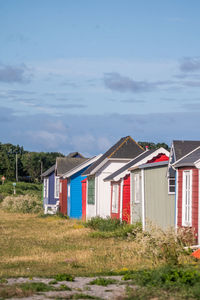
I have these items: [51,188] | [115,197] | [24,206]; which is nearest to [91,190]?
[115,197]

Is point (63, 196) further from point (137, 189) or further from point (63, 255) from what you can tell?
point (63, 255)

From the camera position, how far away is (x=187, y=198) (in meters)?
16.4

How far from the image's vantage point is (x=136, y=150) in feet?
98.8

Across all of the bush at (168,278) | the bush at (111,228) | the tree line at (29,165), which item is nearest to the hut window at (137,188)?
the bush at (111,228)

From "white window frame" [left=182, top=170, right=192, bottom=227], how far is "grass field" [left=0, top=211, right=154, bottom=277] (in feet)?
5.90

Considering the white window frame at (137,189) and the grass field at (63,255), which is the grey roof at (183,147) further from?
the white window frame at (137,189)

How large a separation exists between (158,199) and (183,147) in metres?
2.70

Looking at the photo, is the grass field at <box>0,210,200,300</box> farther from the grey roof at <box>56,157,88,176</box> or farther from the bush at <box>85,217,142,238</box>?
the grey roof at <box>56,157,88,176</box>

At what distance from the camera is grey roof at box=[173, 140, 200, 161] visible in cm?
1771

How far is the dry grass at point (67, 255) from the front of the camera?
12805 mm

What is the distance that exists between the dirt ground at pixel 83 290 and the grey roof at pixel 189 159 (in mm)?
6061

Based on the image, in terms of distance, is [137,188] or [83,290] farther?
[137,188]

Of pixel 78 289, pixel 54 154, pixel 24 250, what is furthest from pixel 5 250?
pixel 54 154

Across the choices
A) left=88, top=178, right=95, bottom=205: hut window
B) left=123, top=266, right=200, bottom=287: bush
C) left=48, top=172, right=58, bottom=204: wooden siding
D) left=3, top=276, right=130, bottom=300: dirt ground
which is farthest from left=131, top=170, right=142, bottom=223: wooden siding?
left=48, top=172, right=58, bottom=204: wooden siding
